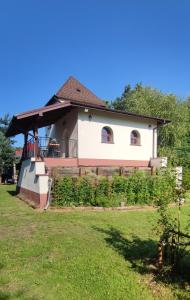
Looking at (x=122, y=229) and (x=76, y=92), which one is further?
(x=76, y=92)

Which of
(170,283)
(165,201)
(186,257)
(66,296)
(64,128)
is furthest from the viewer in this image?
(64,128)

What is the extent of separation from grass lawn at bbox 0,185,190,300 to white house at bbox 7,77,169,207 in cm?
568

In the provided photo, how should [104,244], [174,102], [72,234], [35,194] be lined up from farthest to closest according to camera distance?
[174,102]
[35,194]
[72,234]
[104,244]

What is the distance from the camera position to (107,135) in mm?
17672

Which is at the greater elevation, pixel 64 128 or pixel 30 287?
pixel 64 128

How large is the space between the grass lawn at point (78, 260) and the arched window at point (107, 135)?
8472 millimetres

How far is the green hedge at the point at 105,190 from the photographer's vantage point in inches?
448

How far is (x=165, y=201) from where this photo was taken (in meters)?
5.25

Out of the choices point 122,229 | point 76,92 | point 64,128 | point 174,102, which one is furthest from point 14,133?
point 174,102

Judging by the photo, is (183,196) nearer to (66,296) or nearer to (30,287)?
(66,296)

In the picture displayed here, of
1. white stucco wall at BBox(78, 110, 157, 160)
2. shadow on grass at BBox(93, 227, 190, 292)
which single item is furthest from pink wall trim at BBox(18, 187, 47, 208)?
shadow on grass at BBox(93, 227, 190, 292)

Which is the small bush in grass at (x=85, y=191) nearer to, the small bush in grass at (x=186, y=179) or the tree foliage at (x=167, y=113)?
the small bush in grass at (x=186, y=179)

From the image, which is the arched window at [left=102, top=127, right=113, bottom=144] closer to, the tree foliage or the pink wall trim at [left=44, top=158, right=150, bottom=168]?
the pink wall trim at [left=44, top=158, right=150, bottom=168]

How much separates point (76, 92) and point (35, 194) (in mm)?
11504
